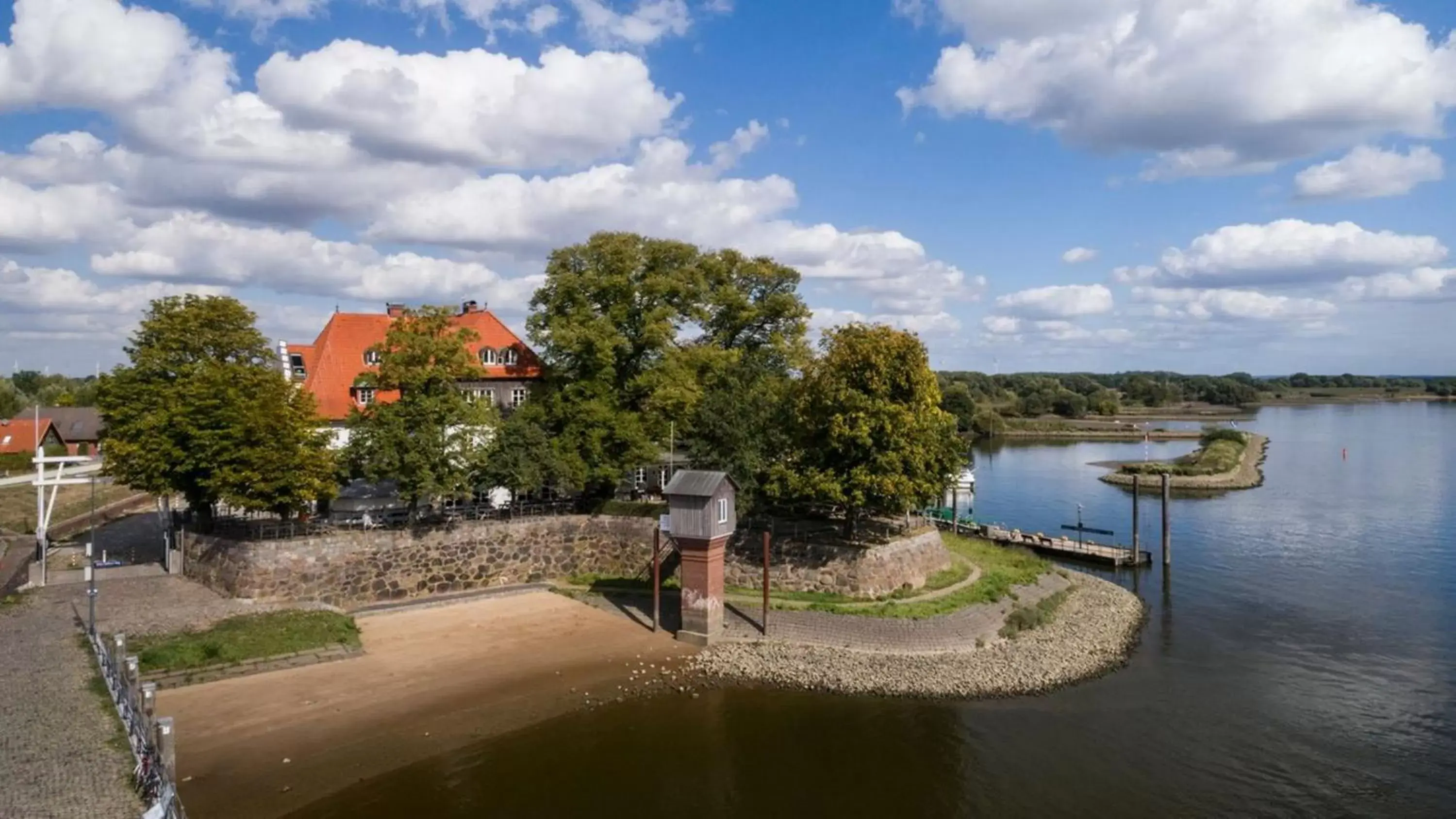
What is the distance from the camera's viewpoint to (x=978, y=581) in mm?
35469

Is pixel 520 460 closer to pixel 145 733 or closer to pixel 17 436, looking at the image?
pixel 145 733

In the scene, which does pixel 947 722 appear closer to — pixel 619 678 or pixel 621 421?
pixel 619 678

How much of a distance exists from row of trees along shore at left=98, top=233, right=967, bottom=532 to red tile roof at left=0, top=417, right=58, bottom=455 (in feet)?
145

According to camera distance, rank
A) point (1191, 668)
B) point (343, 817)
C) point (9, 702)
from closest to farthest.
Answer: point (343, 817) < point (9, 702) < point (1191, 668)

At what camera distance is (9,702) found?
19734 mm

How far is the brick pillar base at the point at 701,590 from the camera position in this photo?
96.5 ft

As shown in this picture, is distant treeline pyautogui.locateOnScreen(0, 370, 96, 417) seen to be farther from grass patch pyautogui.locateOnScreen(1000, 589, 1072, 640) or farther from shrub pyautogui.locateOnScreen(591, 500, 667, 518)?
grass patch pyautogui.locateOnScreen(1000, 589, 1072, 640)

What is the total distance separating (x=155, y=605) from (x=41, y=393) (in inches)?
4121

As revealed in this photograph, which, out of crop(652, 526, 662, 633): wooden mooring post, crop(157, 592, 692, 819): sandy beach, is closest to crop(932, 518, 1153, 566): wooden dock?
crop(652, 526, 662, 633): wooden mooring post

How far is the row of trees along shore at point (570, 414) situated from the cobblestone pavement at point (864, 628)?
4463 millimetres

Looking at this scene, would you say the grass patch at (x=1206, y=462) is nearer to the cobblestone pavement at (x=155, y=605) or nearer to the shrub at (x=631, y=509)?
the shrub at (x=631, y=509)

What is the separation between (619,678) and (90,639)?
15101 millimetres

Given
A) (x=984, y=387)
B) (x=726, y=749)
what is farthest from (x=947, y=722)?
(x=984, y=387)

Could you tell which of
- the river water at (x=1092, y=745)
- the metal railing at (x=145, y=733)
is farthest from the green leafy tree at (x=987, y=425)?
the metal railing at (x=145, y=733)
